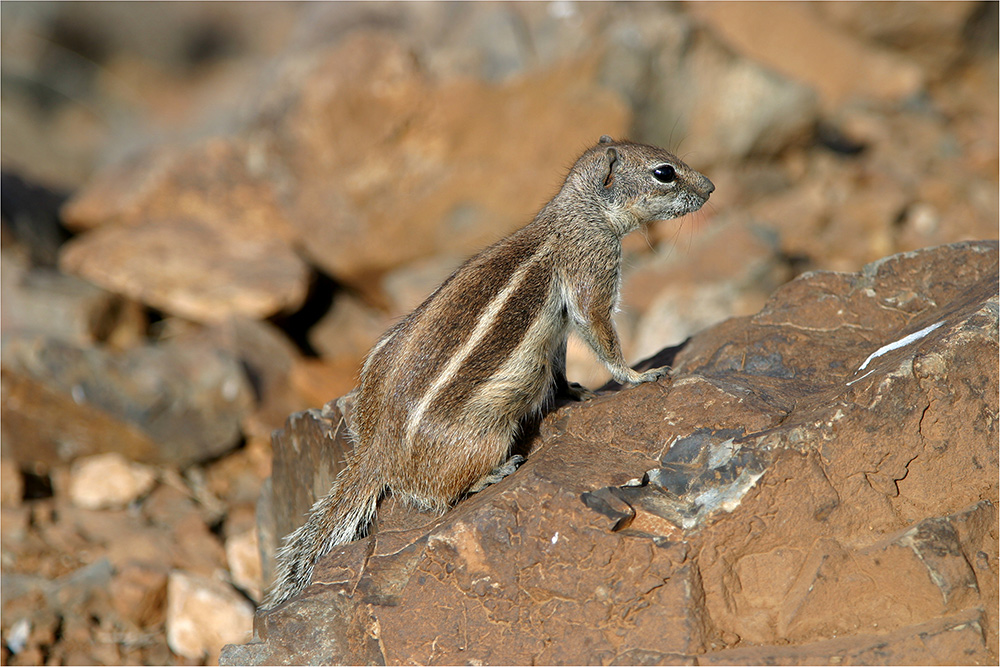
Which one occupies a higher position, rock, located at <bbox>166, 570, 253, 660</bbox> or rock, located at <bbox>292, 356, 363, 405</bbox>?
rock, located at <bbox>166, 570, 253, 660</bbox>

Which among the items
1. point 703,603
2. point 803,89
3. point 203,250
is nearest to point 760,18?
point 803,89

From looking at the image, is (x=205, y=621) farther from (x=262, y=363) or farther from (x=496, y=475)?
(x=262, y=363)

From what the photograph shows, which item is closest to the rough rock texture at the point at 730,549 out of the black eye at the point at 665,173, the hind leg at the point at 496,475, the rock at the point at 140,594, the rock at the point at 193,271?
the hind leg at the point at 496,475

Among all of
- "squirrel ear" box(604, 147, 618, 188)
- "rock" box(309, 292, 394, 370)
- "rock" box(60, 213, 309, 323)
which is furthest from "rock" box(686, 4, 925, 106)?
"squirrel ear" box(604, 147, 618, 188)

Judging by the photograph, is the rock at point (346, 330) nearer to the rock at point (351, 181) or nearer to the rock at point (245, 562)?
the rock at point (351, 181)

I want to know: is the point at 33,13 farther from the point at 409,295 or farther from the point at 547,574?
the point at 547,574

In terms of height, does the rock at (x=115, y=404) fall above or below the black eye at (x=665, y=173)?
below

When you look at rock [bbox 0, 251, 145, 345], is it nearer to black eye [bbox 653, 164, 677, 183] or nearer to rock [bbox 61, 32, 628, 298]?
rock [bbox 61, 32, 628, 298]
